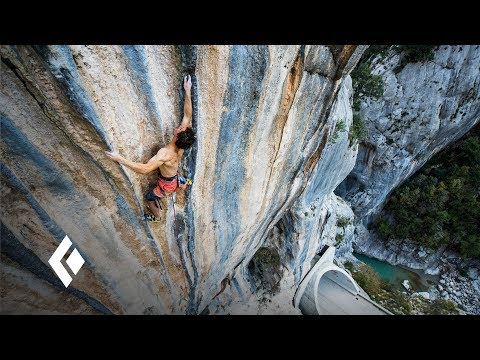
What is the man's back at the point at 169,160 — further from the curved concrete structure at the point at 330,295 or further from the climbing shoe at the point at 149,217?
the curved concrete structure at the point at 330,295

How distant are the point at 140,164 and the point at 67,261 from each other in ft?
5.10

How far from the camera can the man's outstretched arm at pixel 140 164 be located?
269 cm

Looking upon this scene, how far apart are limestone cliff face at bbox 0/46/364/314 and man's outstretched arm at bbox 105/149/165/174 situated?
5.6 inches

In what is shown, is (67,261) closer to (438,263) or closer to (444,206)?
(444,206)

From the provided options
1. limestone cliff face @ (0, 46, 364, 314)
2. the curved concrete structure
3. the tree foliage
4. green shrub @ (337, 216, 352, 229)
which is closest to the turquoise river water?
the tree foliage

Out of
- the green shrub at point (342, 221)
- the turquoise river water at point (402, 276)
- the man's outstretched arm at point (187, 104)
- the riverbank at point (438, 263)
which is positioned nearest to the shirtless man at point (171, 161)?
the man's outstretched arm at point (187, 104)

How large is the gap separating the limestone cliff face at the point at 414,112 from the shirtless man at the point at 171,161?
13.9 m

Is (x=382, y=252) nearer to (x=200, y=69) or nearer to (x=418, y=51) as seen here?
(x=418, y=51)

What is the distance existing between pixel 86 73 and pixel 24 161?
105 centimetres

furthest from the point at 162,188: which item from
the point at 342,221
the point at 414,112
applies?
the point at 414,112

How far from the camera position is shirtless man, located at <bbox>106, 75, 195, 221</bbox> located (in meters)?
2.97

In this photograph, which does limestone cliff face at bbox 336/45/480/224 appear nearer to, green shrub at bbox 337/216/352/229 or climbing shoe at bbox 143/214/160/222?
green shrub at bbox 337/216/352/229

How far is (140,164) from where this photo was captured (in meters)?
2.83

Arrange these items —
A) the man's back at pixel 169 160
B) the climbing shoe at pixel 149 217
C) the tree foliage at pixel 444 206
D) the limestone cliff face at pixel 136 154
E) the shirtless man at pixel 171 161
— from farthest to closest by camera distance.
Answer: the tree foliage at pixel 444 206 < the climbing shoe at pixel 149 217 < the man's back at pixel 169 160 < the shirtless man at pixel 171 161 < the limestone cliff face at pixel 136 154
